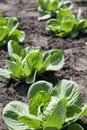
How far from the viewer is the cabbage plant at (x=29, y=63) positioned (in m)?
2.70

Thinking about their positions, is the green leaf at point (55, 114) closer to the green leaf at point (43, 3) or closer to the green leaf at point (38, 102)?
the green leaf at point (38, 102)

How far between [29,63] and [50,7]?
5.44 feet

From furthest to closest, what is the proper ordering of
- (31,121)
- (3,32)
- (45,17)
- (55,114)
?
(45,17), (3,32), (31,121), (55,114)

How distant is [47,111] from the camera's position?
2.07m

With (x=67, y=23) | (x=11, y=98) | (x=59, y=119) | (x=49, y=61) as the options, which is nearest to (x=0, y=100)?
(x=11, y=98)

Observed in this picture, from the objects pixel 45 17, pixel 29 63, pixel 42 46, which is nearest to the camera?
Answer: pixel 29 63

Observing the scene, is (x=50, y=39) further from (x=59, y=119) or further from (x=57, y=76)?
(x=59, y=119)

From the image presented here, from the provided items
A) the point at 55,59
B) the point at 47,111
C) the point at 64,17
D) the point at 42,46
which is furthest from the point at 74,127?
the point at 64,17

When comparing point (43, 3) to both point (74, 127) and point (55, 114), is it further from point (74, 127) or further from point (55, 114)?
point (55, 114)

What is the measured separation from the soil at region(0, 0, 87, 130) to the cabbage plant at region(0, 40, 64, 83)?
0.09m

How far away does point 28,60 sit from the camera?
271 cm

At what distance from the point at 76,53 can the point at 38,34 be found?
656 millimetres

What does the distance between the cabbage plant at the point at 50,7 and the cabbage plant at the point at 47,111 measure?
6.62 ft

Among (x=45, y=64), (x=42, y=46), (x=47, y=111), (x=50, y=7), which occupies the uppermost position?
(x=47, y=111)
